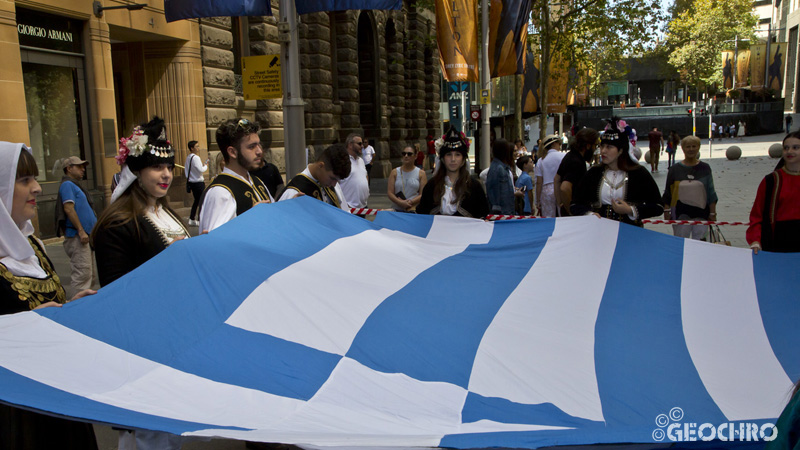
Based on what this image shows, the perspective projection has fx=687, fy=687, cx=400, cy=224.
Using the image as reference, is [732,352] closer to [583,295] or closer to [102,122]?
[583,295]

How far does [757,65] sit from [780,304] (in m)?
70.9

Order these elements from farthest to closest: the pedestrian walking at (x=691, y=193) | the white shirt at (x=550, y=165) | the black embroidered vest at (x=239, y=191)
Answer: the white shirt at (x=550, y=165), the pedestrian walking at (x=691, y=193), the black embroidered vest at (x=239, y=191)

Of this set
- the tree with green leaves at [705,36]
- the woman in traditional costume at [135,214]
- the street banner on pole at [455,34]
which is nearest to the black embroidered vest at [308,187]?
the woman in traditional costume at [135,214]

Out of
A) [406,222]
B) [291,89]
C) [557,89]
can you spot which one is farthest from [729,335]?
[557,89]

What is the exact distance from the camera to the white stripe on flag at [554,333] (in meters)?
3.11

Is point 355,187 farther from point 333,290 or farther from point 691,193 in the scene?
point 333,290

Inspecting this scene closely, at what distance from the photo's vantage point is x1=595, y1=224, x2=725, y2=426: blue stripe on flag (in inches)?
118

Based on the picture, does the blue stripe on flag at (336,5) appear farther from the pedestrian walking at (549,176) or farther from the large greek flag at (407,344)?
the large greek flag at (407,344)

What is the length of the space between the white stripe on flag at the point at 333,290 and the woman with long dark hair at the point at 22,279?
88 centimetres

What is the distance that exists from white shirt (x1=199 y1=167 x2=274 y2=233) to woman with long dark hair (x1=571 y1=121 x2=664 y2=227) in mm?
3327

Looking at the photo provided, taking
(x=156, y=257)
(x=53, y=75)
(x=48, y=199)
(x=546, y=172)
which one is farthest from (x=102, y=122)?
(x=156, y=257)

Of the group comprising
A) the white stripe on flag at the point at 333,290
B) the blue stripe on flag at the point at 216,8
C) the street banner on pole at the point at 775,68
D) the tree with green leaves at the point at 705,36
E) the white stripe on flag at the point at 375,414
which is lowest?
the white stripe on flag at the point at 375,414

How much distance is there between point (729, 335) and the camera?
382 cm

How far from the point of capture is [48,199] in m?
12.6
